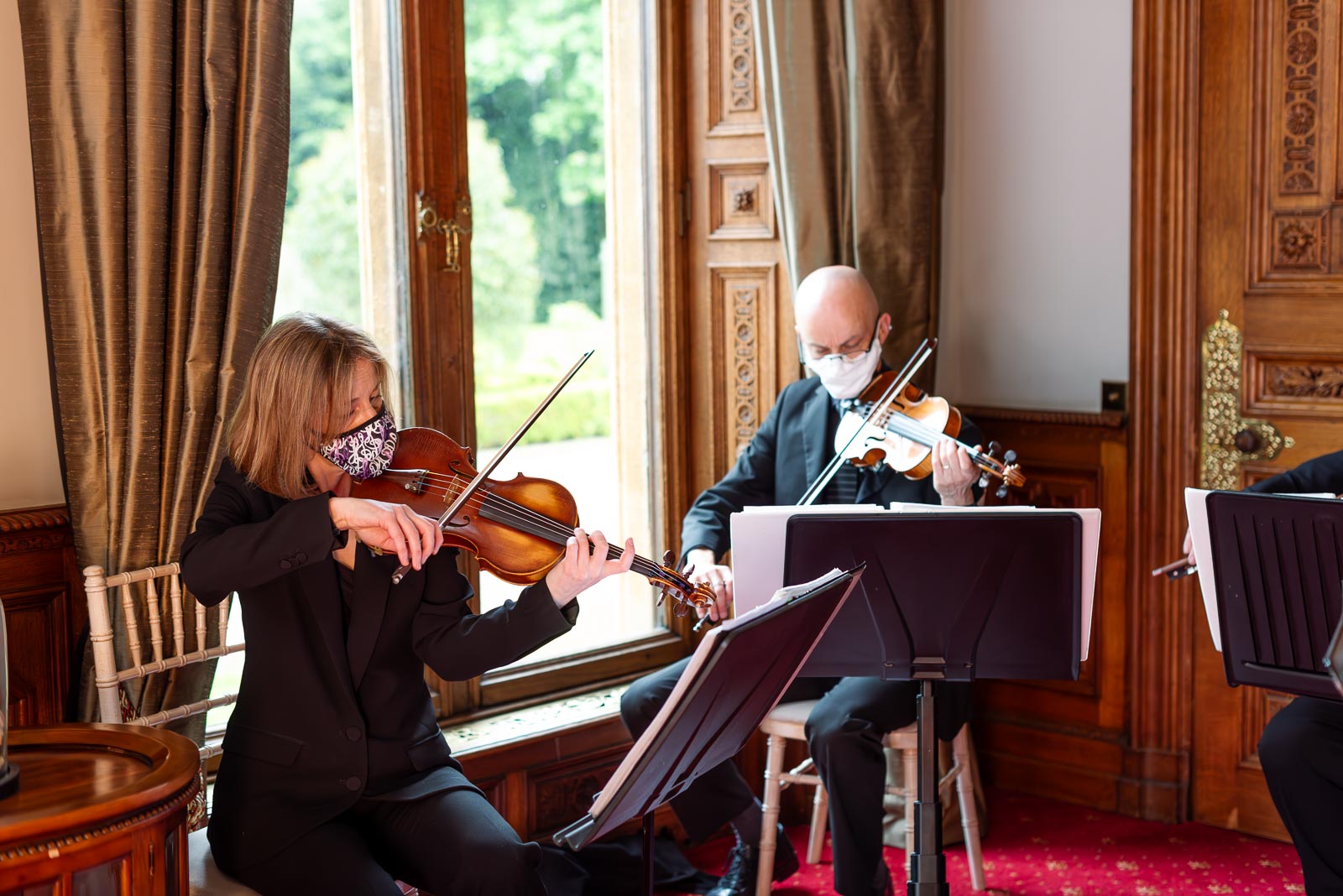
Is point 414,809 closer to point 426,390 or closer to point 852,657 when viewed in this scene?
point 852,657

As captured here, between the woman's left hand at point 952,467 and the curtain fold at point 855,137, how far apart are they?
694mm

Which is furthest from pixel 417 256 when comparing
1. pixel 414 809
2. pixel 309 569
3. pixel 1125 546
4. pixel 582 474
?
pixel 1125 546

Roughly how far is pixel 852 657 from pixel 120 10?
1562mm

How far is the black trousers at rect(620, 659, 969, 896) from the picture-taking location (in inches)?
96.4

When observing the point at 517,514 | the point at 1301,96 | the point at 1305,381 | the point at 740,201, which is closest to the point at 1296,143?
the point at 1301,96

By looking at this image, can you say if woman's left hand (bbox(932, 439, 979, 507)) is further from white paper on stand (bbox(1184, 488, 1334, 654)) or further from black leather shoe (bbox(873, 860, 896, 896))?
black leather shoe (bbox(873, 860, 896, 896))

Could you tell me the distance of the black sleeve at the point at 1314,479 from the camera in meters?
2.58

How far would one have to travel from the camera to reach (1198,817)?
10.1ft

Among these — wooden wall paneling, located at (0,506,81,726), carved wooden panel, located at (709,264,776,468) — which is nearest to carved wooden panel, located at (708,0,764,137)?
carved wooden panel, located at (709,264,776,468)

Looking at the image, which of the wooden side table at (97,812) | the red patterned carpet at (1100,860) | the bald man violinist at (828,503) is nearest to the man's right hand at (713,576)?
the bald man violinist at (828,503)

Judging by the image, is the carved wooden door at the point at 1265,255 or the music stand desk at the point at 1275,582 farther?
the carved wooden door at the point at 1265,255

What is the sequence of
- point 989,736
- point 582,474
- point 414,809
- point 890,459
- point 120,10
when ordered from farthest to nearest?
point 989,736, point 582,474, point 890,459, point 120,10, point 414,809

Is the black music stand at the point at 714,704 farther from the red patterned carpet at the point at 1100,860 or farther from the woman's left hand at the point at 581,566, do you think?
the red patterned carpet at the point at 1100,860

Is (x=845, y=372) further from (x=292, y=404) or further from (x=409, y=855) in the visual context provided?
(x=409, y=855)
